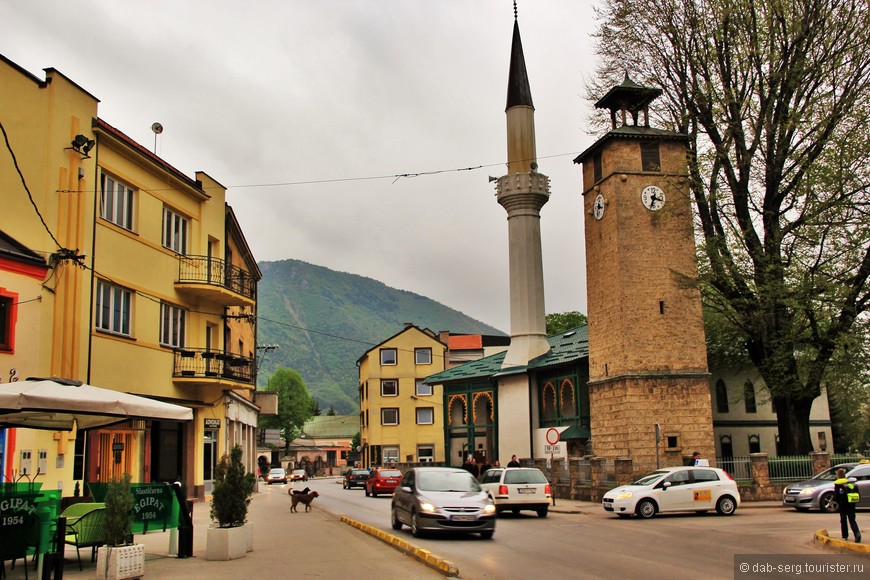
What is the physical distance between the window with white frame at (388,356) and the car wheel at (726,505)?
165ft

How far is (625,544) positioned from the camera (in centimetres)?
1636

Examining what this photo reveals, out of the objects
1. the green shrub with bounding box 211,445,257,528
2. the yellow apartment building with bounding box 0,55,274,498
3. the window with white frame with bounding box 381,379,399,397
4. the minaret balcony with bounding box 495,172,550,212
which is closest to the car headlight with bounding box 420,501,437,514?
the green shrub with bounding box 211,445,257,528

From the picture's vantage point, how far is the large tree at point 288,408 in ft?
366

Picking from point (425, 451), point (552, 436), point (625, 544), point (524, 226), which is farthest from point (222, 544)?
point (425, 451)

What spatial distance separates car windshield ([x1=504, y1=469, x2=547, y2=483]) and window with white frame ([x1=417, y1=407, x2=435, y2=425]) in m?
47.7

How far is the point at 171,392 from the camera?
27594mm

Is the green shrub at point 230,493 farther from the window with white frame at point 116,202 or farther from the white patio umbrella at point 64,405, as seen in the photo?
the window with white frame at point 116,202

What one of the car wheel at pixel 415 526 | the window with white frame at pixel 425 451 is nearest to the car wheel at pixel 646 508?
the car wheel at pixel 415 526

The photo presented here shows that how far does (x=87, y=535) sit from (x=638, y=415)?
2553 cm

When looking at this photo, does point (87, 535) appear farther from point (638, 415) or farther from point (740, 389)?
point (740, 389)

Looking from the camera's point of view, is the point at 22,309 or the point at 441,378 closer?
the point at 22,309

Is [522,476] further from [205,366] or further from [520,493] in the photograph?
[205,366]

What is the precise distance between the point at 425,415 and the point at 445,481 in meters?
54.6

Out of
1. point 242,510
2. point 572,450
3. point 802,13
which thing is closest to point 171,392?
point 242,510
